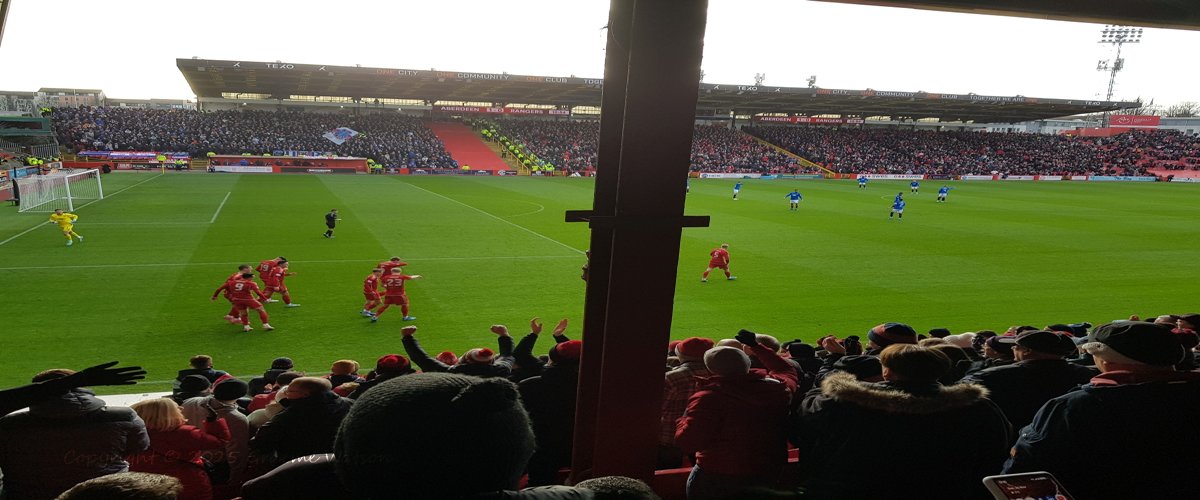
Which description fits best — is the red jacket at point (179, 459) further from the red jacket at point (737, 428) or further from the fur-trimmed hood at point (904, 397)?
the fur-trimmed hood at point (904, 397)

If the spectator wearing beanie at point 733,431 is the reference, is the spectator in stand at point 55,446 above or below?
below

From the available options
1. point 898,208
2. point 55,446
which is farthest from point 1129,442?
point 898,208

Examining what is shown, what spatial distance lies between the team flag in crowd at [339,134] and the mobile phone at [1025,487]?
5896cm

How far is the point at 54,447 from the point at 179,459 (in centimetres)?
54

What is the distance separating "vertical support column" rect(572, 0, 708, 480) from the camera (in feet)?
9.68

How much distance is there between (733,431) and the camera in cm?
329

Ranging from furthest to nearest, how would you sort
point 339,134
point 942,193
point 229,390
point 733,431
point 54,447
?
point 339,134 < point 942,193 < point 229,390 < point 733,431 < point 54,447

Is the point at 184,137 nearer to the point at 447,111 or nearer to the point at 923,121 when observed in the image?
the point at 447,111

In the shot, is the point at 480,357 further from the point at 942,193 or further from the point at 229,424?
the point at 942,193

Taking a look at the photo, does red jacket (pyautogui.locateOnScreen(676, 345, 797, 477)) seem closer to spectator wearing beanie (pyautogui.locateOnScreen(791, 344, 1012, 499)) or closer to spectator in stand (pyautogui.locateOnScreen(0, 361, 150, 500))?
spectator wearing beanie (pyautogui.locateOnScreen(791, 344, 1012, 499))

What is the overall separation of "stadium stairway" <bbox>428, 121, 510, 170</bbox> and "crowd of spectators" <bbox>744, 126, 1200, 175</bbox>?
30793 mm

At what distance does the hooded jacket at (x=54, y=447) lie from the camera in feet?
10.4

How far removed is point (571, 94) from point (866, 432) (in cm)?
5947

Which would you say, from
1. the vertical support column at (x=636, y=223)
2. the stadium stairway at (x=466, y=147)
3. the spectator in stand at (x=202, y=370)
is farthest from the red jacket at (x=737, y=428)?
the stadium stairway at (x=466, y=147)
